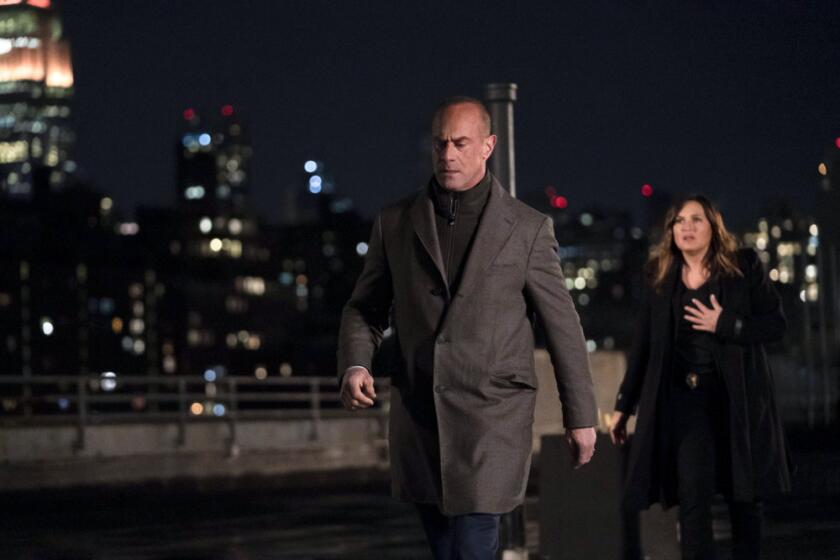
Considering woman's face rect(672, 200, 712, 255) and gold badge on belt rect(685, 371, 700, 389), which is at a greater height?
woman's face rect(672, 200, 712, 255)

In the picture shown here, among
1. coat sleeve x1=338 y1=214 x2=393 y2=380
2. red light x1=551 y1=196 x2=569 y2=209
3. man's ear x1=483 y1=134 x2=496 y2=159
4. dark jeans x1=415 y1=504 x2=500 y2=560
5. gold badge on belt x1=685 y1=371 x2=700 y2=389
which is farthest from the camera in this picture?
red light x1=551 y1=196 x2=569 y2=209

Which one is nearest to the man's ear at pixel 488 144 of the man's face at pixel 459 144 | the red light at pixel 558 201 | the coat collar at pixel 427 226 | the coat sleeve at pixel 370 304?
the man's face at pixel 459 144

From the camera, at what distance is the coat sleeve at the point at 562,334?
232 inches

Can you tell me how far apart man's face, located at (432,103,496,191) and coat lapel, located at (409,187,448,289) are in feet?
0.30

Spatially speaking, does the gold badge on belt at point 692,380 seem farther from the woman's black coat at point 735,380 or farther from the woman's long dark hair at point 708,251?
the woman's long dark hair at point 708,251

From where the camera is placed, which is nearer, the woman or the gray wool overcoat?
the gray wool overcoat

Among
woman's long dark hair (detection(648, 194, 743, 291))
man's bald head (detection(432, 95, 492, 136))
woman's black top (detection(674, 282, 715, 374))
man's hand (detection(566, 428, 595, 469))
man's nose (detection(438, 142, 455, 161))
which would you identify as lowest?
man's hand (detection(566, 428, 595, 469))

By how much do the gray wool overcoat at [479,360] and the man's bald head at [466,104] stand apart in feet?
0.74

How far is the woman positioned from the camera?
8312mm

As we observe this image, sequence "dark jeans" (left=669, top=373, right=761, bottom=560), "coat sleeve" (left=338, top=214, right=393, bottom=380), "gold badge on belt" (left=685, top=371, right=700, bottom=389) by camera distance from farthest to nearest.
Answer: "gold badge on belt" (left=685, top=371, right=700, bottom=389), "dark jeans" (left=669, top=373, right=761, bottom=560), "coat sleeve" (left=338, top=214, right=393, bottom=380)

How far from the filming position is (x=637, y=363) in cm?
877

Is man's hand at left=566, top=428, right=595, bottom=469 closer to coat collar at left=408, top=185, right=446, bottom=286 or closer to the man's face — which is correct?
coat collar at left=408, top=185, right=446, bottom=286

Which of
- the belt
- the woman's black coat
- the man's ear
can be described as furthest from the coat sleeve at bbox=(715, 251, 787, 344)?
the man's ear

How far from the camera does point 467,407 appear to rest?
585 cm
